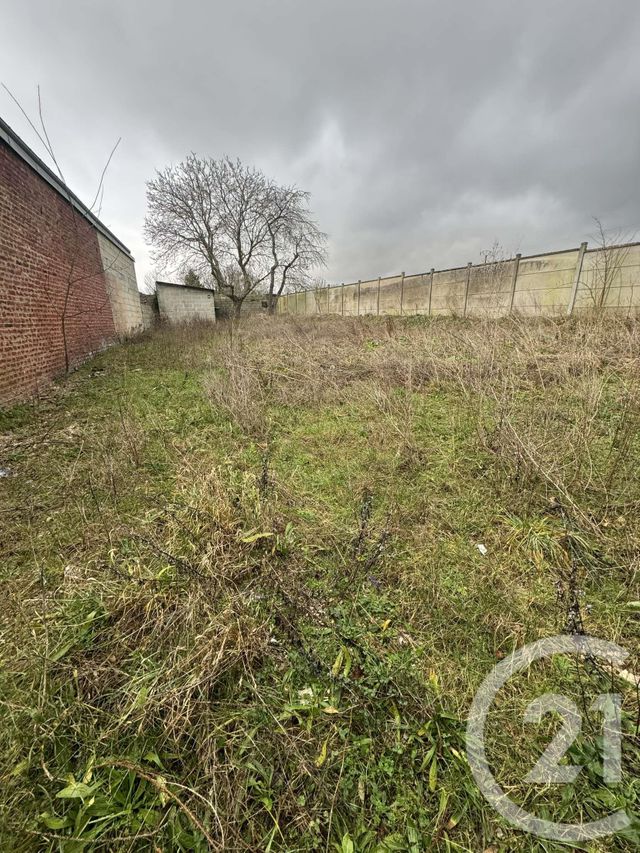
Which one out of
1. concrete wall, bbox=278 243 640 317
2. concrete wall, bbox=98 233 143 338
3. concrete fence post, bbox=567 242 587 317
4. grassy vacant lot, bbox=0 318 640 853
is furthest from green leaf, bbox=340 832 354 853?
concrete wall, bbox=98 233 143 338

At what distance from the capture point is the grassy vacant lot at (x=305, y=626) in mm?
1013

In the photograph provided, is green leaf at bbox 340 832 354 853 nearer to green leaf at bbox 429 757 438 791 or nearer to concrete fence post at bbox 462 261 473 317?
green leaf at bbox 429 757 438 791

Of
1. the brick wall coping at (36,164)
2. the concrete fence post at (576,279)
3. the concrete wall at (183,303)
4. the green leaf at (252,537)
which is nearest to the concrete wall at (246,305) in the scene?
the concrete wall at (183,303)

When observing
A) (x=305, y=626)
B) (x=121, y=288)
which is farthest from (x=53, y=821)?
(x=121, y=288)

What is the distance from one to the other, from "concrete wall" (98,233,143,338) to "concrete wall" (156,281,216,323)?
2.78 m

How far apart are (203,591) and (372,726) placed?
931mm

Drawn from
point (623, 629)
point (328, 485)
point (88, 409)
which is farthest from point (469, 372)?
point (88, 409)

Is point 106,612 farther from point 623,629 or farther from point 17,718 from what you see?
point 623,629

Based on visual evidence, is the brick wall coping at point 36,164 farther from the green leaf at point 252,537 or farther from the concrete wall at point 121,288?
the green leaf at point 252,537

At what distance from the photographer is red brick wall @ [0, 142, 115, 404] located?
15.6 ft

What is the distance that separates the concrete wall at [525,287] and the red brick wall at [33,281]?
28.4ft

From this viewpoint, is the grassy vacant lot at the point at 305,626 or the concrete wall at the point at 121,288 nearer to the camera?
the grassy vacant lot at the point at 305,626

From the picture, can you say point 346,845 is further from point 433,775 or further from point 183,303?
point 183,303

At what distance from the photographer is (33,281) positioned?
5469 mm
